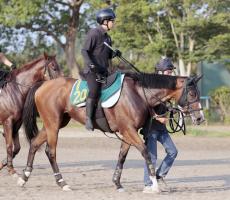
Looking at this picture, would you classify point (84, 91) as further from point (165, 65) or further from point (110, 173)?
point (110, 173)

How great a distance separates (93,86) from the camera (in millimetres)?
10258

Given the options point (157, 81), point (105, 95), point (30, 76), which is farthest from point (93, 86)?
point (30, 76)

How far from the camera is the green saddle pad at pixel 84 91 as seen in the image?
1028cm

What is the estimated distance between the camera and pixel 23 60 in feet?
128

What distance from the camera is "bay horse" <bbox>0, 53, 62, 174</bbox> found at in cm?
1216

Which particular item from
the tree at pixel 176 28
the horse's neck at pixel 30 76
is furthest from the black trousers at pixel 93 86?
the tree at pixel 176 28

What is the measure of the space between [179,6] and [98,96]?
1791cm

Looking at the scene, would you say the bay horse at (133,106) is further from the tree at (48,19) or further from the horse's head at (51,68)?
the tree at (48,19)

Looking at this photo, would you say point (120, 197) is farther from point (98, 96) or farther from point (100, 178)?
point (100, 178)

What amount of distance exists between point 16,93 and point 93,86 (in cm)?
254

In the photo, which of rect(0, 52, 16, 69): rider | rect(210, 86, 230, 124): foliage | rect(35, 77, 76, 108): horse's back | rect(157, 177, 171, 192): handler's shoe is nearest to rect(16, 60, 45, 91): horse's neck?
rect(0, 52, 16, 69): rider

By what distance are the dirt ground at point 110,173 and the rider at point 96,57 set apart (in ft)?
4.08

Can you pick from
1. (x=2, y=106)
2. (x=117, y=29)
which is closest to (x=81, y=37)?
(x=117, y=29)

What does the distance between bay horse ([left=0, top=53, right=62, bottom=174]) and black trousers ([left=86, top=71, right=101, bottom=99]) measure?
222 cm
